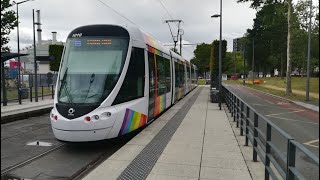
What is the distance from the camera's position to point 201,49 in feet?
328

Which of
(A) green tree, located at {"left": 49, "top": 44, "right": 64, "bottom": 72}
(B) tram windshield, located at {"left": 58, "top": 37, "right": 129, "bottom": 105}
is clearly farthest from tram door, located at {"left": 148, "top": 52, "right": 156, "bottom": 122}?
(A) green tree, located at {"left": 49, "top": 44, "right": 64, "bottom": 72}

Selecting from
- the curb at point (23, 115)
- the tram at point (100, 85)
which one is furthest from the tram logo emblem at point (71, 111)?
the curb at point (23, 115)

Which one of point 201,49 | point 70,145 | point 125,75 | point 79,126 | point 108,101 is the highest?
point 201,49

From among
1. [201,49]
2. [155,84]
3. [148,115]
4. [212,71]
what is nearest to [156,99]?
[155,84]

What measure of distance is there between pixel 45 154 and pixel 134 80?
9.48 feet

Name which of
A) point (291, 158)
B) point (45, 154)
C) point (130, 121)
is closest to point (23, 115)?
point (45, 154)

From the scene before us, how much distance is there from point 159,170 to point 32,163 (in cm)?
282

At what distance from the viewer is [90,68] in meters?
8.53

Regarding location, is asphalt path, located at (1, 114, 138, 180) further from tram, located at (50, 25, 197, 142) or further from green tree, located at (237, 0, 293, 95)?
green tree, located at (237, 0, 293, 95)

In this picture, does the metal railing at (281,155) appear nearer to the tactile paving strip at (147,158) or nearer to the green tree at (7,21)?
the tactile paving strip at (147,158)

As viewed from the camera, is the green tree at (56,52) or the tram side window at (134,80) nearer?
the tram side window at (134,80)

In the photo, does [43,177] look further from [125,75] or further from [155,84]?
[155,84]

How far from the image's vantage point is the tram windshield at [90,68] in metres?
8.13

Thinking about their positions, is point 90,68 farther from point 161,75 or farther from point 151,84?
point 161,75
